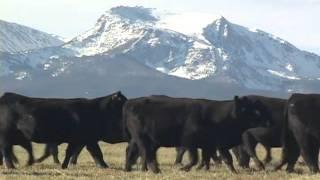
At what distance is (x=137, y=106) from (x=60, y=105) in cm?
231

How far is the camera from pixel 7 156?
21.5 metres

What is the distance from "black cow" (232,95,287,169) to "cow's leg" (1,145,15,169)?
22.5 feet

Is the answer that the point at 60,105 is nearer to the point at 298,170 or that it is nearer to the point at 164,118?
the point at 164,118

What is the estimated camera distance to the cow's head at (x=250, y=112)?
21844 millimetres

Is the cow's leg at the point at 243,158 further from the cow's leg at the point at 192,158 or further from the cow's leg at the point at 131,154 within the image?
the cow's leg at the point at 131,154

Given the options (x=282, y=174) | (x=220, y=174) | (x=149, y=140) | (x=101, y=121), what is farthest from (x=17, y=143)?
(x=282, y=174)

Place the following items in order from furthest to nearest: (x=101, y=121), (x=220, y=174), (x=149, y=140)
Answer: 1. (x=101, y=121)
2. (x=149, y=140)
3. (x=220, y=174)

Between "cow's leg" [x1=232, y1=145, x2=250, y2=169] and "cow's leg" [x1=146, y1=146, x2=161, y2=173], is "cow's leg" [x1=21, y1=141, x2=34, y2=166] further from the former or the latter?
"cow's leg" [x1=232, y1=145, x2=250, y2=169]

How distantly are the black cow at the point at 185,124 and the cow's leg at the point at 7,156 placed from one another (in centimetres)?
320

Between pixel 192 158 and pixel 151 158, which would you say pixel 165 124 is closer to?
pixel 151 158

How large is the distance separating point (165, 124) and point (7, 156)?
14.6 ft

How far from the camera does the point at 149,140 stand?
21.1m

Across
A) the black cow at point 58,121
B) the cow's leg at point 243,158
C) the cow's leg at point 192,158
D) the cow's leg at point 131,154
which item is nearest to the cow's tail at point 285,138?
the cow's leg at point 243,158

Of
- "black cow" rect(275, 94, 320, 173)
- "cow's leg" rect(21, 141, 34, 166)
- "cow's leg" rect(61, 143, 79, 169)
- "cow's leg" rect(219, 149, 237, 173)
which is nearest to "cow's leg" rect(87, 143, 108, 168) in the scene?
"cow's leg" rect(61, 143, 79, 169)
